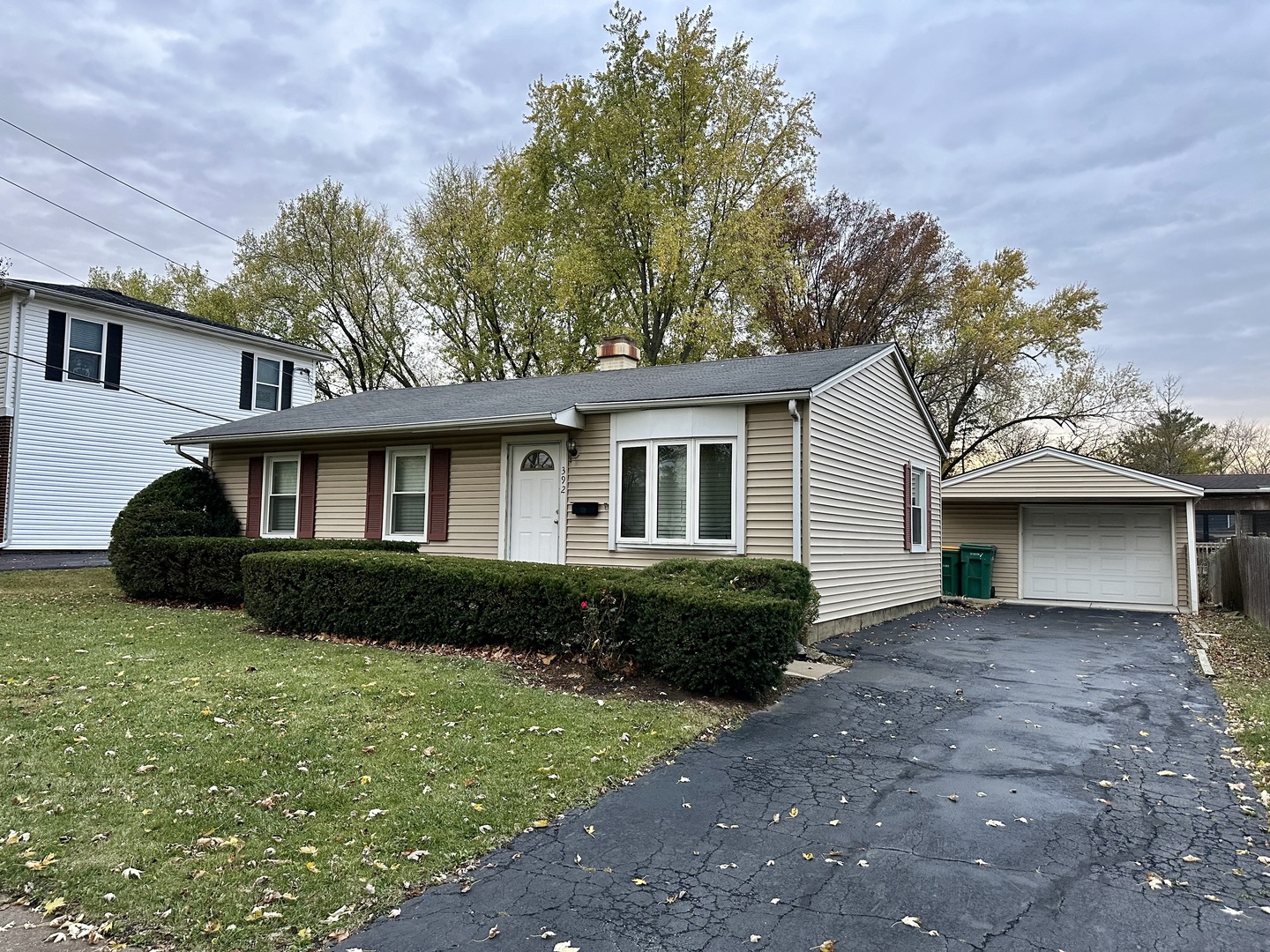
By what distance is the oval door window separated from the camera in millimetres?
11375

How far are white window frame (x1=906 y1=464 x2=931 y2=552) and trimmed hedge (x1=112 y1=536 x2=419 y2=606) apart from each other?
929cm

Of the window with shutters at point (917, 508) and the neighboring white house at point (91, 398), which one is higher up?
the neighboring white house at point (91, 398)

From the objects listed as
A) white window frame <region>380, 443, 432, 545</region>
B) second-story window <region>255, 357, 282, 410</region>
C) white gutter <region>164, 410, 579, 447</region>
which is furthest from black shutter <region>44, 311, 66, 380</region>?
white window frame <region>380, 443, 432, 545</region>

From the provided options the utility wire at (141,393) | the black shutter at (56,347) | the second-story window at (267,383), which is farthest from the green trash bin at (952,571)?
the black shutter at (56,347)

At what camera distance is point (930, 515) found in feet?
49.4

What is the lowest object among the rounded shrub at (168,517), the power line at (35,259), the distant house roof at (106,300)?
the rounded shrub at (168,517)

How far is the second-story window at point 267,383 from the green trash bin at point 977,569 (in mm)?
19369

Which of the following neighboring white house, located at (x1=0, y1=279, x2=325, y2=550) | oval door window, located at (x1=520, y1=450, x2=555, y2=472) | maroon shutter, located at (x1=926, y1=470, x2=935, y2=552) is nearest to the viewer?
oval door window, located at (x1=520, y1=450, x2=555, y2=472)

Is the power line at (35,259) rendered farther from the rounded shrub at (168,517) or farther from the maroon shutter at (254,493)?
the maroon shutter at (254,493)

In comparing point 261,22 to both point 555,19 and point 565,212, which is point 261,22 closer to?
point 555,19

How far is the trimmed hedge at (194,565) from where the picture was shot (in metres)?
11.0

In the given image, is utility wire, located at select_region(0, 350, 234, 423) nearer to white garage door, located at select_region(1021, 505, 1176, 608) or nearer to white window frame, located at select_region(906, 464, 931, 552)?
white window frame, located at select_region(906, 464, 931, 552)

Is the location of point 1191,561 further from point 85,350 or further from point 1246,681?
point 85,350

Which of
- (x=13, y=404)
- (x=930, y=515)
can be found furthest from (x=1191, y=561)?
(x=13, y=404)
